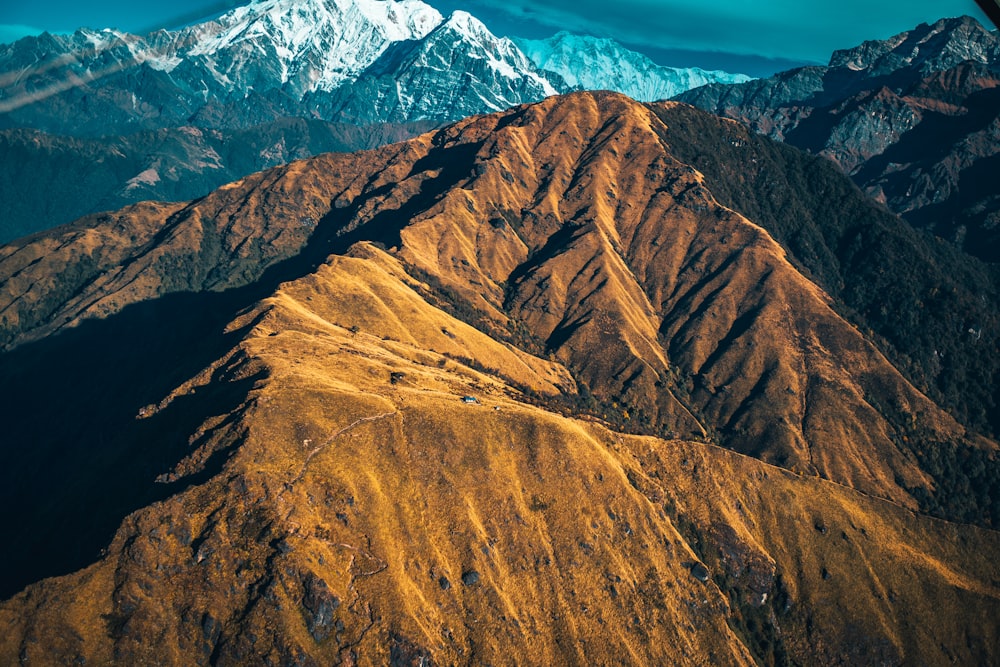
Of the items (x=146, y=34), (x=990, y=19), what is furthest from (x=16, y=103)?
(x=990, y=19)

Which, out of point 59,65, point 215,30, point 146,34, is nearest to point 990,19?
point 59,65

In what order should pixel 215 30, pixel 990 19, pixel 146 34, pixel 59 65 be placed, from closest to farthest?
pixel 990 19 < pixel 59 65 < pixel 146 34 < pixel 215 30

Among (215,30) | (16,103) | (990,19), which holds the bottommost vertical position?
(16,103)

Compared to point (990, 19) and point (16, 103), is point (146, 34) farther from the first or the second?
point (990, 19)

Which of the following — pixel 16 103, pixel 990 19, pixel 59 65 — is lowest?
pixel 16 103

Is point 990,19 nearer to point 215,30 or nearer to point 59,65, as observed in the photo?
point 59,65

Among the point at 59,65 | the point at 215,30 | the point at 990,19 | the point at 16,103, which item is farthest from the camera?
the point at 215,30

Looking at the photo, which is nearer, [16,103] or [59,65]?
[59,65]

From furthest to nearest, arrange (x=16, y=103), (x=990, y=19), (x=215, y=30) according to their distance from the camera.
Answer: (x=215, y=30), (x=16, y=103), (x=990, y=19)

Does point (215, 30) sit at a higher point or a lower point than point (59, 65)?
higher

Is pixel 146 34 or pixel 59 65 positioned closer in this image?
pixel 59 65
